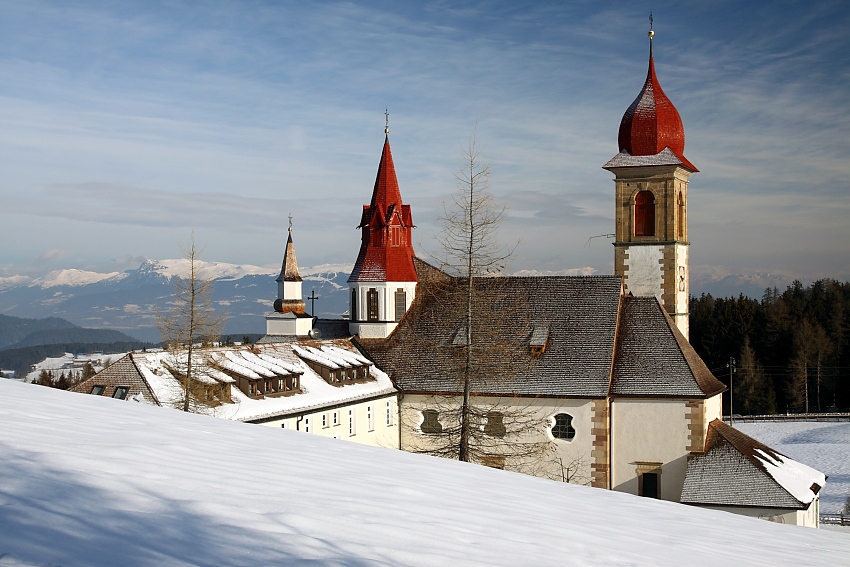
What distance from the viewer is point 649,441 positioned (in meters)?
32.2

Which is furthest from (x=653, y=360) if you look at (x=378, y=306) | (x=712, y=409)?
(x=378, y=306)

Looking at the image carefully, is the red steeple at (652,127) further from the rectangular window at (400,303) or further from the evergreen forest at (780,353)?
the evergreen forest at (780,353)

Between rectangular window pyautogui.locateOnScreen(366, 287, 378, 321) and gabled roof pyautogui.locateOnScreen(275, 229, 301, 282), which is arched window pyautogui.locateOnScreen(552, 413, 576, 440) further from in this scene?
gabled roof pyautogui.locateOnScreen(275, 229, 301, 282)

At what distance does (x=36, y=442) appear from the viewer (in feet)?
21.5

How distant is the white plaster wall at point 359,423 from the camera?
29.2 meters

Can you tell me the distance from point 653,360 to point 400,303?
1149 cm

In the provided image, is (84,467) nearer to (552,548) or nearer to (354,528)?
(354,528)

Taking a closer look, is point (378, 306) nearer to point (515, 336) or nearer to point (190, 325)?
point (515, 336)

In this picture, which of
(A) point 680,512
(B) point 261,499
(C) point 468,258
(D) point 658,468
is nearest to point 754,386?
(D) point 658,468

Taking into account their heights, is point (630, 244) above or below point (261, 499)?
above

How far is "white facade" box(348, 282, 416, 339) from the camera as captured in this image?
1515 inches

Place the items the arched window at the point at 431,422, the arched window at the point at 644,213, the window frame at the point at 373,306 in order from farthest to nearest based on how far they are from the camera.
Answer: the arched window at the point at 644,213 < the window frame at the point at 373,306 < the arched window at the point at 431,422

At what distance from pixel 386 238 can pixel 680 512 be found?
101 feet

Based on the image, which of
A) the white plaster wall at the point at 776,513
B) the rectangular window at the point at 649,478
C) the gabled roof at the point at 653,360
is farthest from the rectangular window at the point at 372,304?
the white plaster wall at the point at 776,513
